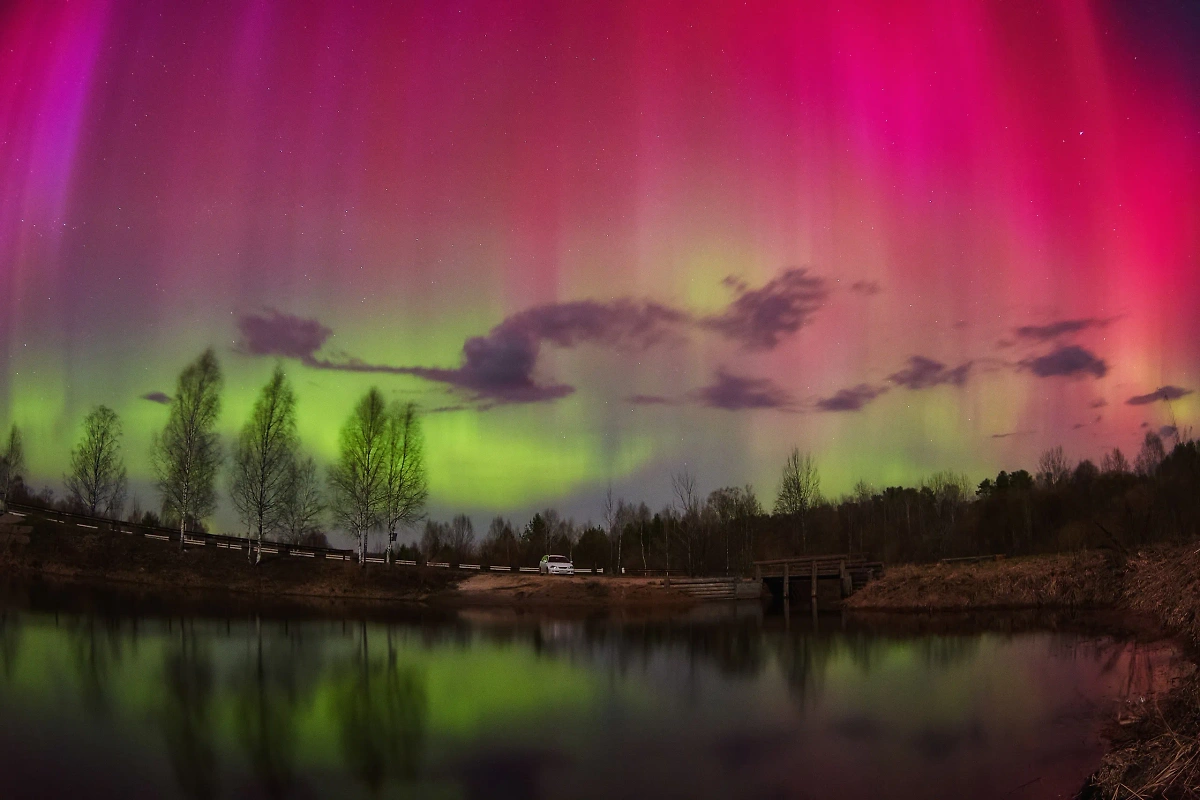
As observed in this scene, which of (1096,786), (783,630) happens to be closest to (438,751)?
(1096,786)

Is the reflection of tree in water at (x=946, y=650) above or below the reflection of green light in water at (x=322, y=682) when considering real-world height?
below

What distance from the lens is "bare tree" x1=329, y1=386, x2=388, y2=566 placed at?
57219mm

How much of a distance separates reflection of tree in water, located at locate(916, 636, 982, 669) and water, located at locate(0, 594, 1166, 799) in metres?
0.21

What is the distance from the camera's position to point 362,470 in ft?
190

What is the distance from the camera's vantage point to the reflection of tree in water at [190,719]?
12.4 meters

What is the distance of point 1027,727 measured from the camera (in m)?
16.1

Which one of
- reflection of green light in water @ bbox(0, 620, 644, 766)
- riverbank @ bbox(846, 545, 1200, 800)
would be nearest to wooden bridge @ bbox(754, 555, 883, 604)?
riverbank @ bbox(846, 545, 1200, 800)

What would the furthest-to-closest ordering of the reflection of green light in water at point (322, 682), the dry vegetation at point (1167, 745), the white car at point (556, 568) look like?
the white car at point (556, 568), the reflection of green light in water at point (322, 682), the dry vegetation at point (1167, 745)

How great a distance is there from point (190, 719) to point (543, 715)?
7407 millimetres

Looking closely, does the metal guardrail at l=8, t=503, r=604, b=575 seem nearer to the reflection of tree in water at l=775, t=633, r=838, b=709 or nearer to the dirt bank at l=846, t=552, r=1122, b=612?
the dirt bank at l=846, t=552, r=1122, b=612

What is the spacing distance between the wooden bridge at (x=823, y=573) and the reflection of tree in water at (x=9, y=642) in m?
38.5

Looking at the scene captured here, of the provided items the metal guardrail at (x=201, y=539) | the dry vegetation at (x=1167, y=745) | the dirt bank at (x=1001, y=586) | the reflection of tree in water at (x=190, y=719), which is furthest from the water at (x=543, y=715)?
the metal guardrail at (x=201, y=539)

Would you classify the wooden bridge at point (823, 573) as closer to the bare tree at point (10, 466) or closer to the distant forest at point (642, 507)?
the distant forest at point (642, 507)

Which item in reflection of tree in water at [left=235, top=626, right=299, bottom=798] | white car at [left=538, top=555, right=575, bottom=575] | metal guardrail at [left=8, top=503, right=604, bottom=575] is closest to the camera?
reflection of tree in water at [left=235, top=626, right=299, bottom=798]
